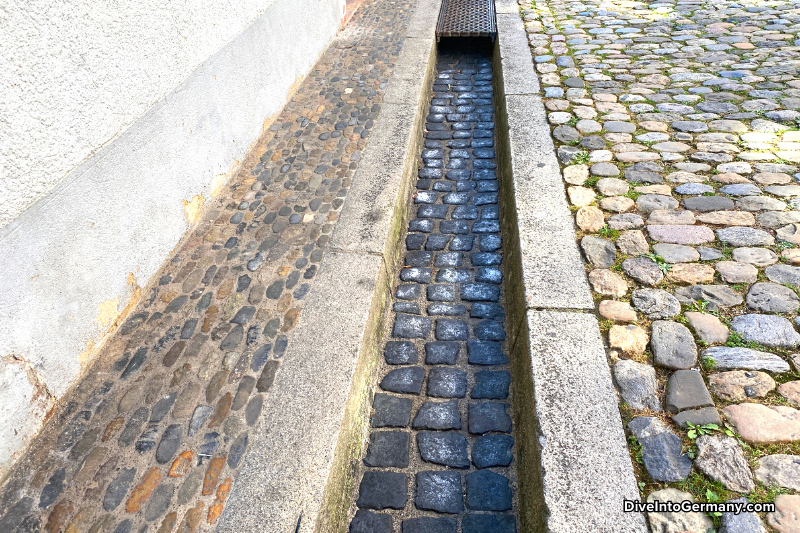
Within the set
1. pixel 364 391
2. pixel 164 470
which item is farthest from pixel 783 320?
pixel 164 470

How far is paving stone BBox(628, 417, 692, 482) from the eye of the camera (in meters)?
1.86

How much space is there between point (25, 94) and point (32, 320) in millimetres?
947

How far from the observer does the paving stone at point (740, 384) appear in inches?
81.4

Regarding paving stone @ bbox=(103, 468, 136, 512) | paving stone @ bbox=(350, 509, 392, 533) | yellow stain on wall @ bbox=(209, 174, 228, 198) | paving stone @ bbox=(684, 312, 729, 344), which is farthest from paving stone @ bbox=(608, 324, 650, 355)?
yellow stain on wall @ bbox=(209, 174, 228, 198)

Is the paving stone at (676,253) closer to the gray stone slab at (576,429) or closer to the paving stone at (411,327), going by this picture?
the gray stone slab at (576,429)

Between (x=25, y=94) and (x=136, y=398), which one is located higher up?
(x=25, y=94)

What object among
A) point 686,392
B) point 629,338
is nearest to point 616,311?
point 629,338

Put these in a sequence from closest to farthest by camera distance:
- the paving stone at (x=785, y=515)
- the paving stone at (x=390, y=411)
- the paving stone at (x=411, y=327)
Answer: the paving stone at (x=785, y=515)
the paving stone at (x=390, y=411)
the paving stone at (x=411, y=327)

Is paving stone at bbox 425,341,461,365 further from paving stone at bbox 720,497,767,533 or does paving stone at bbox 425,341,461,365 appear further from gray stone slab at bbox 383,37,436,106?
gray stone slab at bbox 383,37,436,106

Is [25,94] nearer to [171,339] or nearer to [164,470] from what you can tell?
[171,339]

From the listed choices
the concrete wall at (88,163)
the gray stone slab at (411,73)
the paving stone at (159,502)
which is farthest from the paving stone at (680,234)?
the concrete wall at (88,163)

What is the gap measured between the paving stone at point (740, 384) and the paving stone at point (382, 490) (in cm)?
143

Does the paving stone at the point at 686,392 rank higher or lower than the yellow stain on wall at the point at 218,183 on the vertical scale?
lower

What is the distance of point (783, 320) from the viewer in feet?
A: 7.67
